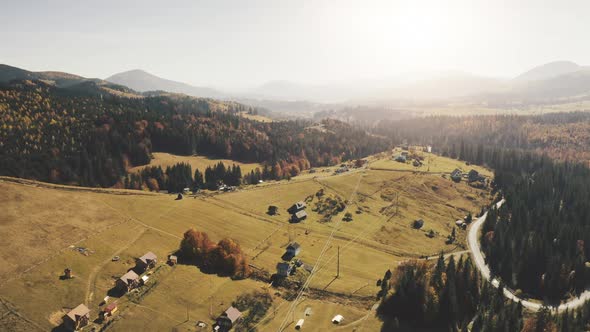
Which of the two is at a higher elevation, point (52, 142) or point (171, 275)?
point (52, 142)

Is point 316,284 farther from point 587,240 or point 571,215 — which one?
point 571,215

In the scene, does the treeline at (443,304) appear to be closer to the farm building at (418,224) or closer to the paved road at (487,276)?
the paved road at (487,276)

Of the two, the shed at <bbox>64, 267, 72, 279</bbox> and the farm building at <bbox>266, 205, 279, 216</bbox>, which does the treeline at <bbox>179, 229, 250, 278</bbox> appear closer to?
the shed at <bbox>64, 267, 72, 279</bbox>

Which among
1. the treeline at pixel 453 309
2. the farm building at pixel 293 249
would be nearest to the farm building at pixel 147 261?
Answer: the farm building at pixel 293 249

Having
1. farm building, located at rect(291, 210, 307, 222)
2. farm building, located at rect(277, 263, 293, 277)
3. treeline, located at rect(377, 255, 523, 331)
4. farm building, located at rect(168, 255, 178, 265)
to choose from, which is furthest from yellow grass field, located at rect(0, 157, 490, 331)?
treeline, located at rect(377, 255, 523, 331)

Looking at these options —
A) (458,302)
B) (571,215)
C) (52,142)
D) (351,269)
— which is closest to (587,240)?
(571,215)
